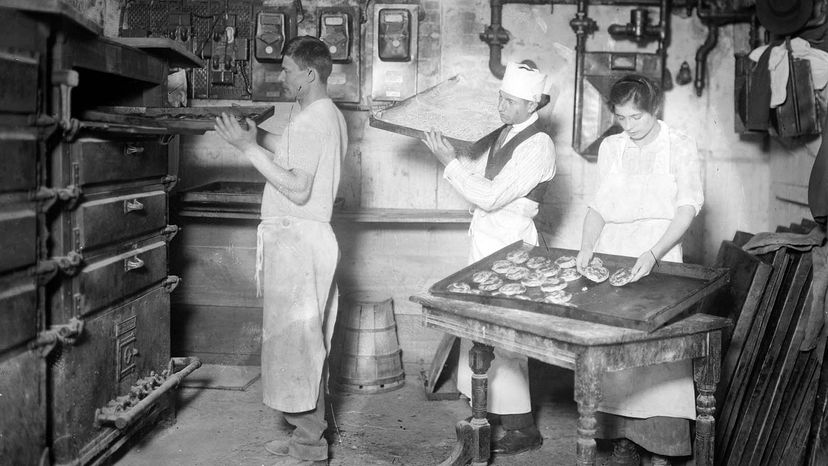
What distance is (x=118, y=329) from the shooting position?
3.93 meters

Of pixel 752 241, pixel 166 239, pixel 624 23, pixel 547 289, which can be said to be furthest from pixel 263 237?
pixel 624 23

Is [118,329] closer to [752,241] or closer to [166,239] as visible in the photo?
[166,239]

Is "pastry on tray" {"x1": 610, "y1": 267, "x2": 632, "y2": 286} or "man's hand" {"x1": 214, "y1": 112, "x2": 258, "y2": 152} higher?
"man's hand" {"x1": 214, "y1": 112, "x2": 258, "y2": 152}

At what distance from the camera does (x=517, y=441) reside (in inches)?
173

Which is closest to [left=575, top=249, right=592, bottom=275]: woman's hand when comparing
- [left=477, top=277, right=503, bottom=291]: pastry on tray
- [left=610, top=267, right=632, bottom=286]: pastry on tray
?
[left=610, top=267, right=632, bottom=286]: pastry on tray

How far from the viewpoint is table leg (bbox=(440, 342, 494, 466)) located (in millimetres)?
3971

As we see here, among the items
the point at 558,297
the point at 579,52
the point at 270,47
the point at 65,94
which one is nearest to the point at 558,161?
the point at 579,52

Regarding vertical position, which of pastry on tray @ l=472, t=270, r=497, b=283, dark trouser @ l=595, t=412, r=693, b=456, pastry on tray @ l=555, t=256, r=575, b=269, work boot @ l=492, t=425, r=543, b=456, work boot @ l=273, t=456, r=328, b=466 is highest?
pastry on tray @ l=555, t=256, r=575, b=269

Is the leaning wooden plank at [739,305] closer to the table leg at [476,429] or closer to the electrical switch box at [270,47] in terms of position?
the table leg at [476,429]

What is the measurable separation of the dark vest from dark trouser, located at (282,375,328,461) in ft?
5.11

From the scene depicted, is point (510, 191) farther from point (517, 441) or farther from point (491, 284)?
point (517, 441)

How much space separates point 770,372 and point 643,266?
1226 millimetres

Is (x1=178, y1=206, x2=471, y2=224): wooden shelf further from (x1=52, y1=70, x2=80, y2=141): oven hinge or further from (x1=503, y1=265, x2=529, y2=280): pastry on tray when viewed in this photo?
(x1=52, y1=70, x2=80, y2=141): oven hinge

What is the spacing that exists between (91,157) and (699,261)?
4.66 metres
